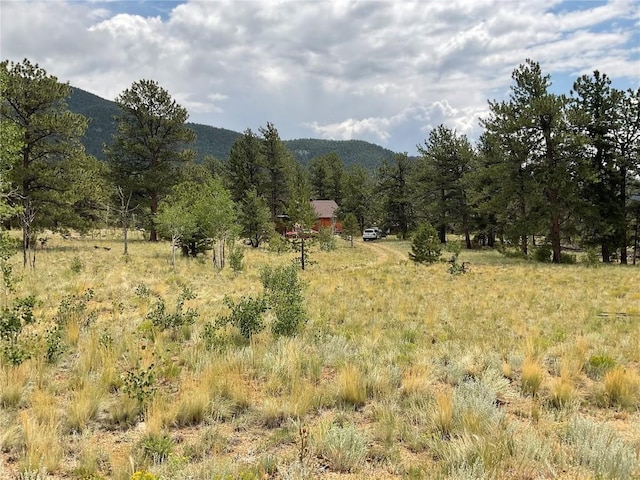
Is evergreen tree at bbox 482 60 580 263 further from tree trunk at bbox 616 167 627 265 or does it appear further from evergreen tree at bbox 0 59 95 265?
evergreen tree at bbox 0 59 95 265

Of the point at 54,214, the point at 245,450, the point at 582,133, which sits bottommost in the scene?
the point at 245,450

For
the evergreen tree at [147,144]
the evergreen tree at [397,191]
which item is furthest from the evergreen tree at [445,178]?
the evergreen tree at [147,144]

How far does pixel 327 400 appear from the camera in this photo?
569cm

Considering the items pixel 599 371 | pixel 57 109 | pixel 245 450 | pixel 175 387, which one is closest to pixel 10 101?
pixel 57 109

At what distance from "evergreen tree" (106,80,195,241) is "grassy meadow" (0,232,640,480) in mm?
32081

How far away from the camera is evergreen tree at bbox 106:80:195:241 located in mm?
40375

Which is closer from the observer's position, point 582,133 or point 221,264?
point 221,264

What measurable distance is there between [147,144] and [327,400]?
40766mm

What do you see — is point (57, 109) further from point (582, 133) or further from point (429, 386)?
point (582, 133)

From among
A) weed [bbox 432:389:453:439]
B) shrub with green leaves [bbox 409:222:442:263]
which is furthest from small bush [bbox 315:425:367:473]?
shrub with green leaves [bbox 409:222:442:263]

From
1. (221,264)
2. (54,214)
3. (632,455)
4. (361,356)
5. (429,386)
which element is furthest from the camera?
(54,214)

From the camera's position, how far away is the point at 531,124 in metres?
28.9

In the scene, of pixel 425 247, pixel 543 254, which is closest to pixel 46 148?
pixel 425 247

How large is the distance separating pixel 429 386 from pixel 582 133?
1179 inches
